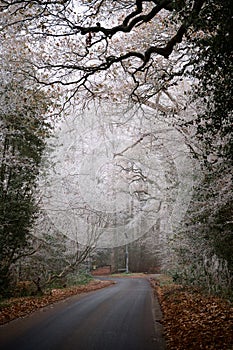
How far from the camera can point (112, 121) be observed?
1445cm

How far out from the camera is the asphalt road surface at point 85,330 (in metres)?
6.02

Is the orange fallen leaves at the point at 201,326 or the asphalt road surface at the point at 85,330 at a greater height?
the orange fallen leaves at the point at 201,326

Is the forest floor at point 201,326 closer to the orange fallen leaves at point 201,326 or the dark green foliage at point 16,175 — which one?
the orange fallen leaves at point 201,326

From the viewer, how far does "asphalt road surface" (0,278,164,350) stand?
6.02m

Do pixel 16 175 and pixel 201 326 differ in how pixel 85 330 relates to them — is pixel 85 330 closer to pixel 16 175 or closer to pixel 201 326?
pixel 201 326

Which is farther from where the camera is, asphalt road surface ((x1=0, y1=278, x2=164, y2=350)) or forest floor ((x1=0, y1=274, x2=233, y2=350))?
asphalt road surface ((x1=0, y1=278, x2=164, y2=350))

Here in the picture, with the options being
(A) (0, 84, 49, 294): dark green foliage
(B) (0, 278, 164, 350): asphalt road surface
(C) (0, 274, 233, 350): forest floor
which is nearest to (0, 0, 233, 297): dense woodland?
(A) (0, 84, 49, 294): dark green foliage

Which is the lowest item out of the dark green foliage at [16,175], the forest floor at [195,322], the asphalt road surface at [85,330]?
the asphalt road surface at [85,330]

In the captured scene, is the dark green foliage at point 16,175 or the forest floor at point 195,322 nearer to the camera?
the forest floor at point 195,322

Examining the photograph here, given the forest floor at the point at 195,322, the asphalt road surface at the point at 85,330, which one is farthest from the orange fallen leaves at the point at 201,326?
the asphalt road surface at the point at 85,330

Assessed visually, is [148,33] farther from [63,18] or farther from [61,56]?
[63,18]

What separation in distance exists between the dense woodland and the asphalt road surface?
10.0 ft

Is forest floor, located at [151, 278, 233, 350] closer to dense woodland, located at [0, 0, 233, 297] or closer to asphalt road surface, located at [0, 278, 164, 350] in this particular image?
asphalt road surface, located at [0, 278, 164, 350]

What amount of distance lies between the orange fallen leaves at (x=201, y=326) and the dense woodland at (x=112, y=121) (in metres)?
1.77
